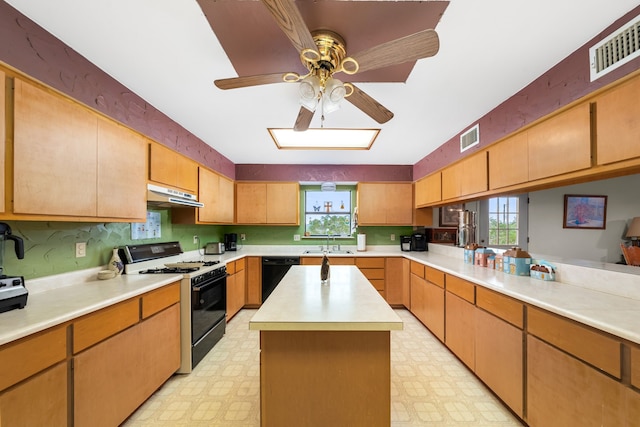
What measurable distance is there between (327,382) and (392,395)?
3.49 feet

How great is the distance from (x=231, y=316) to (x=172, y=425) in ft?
5.97

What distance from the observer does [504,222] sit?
2.76 metres

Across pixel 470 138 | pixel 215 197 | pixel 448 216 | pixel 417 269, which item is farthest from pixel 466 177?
pixel 215 197

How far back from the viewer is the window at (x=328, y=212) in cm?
493

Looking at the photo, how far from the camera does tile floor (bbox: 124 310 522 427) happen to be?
180 centimetres

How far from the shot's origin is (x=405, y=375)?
7.58 feet

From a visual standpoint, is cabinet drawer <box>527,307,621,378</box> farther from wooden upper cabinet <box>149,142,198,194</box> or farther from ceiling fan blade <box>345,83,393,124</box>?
wooden upper cabinet <box>149,142,198,194</box>

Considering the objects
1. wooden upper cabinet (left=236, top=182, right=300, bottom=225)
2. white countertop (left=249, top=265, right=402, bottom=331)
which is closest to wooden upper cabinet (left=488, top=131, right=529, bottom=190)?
white countertop (left=249, top=265, right=402, bottom=331)

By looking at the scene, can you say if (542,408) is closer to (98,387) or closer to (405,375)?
(405,375)

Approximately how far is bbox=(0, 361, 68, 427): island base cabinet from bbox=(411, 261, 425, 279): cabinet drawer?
3.35 meters

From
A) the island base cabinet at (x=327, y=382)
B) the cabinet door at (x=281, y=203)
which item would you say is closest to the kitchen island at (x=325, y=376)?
the island base cabinet at (x=327, y=382)

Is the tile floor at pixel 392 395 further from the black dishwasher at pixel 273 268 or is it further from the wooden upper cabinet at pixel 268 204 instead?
the wooden upper cabinet at pixel 268 204

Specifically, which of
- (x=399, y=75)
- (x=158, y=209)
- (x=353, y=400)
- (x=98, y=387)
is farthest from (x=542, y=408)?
(x=158, y=209)

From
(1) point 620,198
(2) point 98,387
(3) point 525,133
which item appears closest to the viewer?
(2) point 98,387
